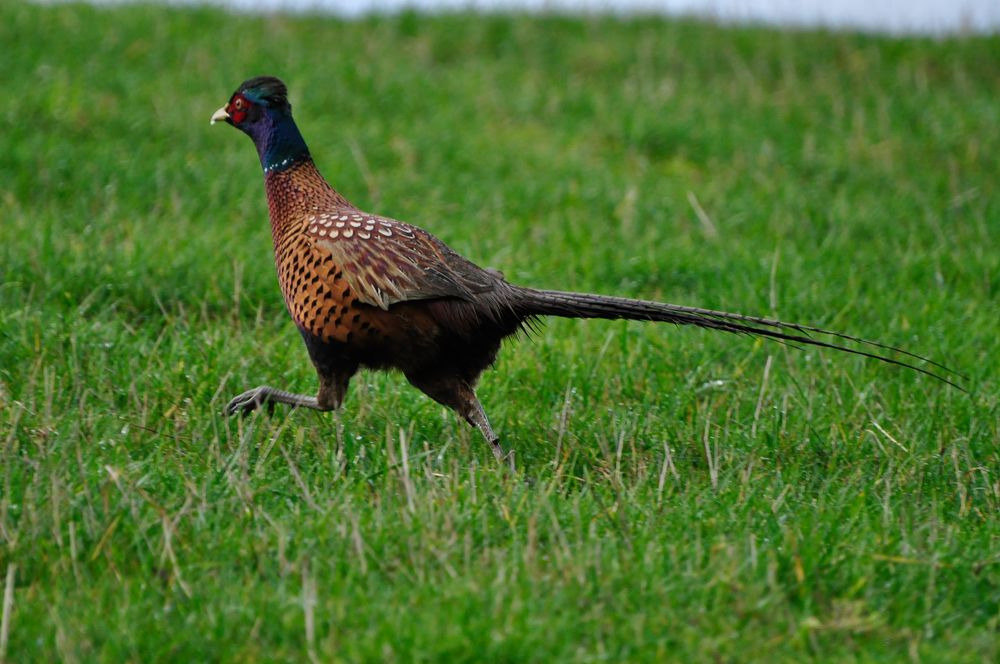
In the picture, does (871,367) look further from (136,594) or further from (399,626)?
(136,594)

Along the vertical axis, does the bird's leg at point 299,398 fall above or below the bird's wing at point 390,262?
below

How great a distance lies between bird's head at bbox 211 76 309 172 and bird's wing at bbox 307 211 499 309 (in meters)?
0.45

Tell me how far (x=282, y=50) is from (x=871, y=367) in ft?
18.6

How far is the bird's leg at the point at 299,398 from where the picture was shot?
484cm

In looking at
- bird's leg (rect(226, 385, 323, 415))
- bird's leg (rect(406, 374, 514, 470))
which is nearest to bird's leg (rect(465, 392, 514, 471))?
bird's leg (rect(406, 374, 514, 470))

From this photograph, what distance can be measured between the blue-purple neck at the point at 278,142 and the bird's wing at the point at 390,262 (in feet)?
1.35

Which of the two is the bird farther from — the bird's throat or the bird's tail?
the bird's throat

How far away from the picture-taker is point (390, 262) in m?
4.69

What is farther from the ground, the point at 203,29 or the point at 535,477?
the point at 203,29

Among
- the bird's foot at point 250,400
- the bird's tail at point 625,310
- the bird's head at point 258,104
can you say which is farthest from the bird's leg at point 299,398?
the bird's head at point 258,104

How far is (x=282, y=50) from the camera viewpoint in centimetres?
985

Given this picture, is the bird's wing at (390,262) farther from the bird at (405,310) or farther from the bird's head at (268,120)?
the bird's head at (268,120)

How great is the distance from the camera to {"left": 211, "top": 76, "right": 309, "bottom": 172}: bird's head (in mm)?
5250

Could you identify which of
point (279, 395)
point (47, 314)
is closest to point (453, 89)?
point (47, 314)
